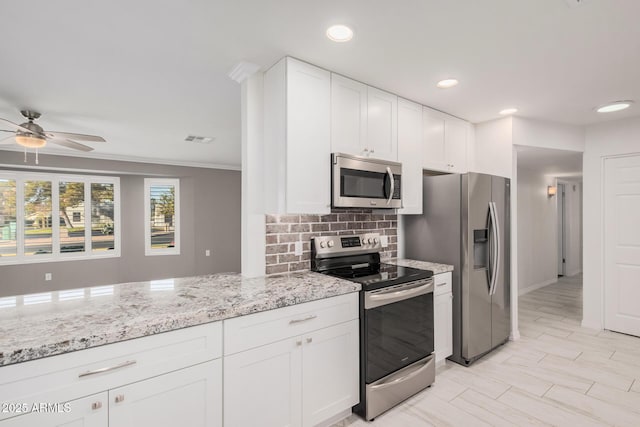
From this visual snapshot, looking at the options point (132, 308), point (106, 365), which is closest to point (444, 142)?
point (132, 308)

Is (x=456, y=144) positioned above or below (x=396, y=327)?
above

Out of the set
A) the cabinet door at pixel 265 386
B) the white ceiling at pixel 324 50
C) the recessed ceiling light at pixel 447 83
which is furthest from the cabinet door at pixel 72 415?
the recessed ceiling light at pixel 447 83

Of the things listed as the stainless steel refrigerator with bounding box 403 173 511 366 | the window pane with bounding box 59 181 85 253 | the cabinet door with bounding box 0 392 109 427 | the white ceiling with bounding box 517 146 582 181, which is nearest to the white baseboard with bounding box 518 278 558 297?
the white ceiling with bounding box 517 146 582 181

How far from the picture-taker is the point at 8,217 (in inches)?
209

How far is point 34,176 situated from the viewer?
216 inches

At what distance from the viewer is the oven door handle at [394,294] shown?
215 cm

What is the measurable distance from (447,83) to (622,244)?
309cm

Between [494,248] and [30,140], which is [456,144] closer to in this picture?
[494,248]

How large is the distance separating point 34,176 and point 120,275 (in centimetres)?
228

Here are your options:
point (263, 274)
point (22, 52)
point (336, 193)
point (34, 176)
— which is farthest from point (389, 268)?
point (34, 176)

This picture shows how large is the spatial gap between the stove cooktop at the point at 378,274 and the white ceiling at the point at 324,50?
60.8 inches

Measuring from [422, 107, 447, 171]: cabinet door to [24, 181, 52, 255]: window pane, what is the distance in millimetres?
6402

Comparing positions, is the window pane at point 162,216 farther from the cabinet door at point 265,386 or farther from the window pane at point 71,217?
the cabinet door at point 265,386

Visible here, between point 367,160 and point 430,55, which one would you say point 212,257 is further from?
point 430,55
